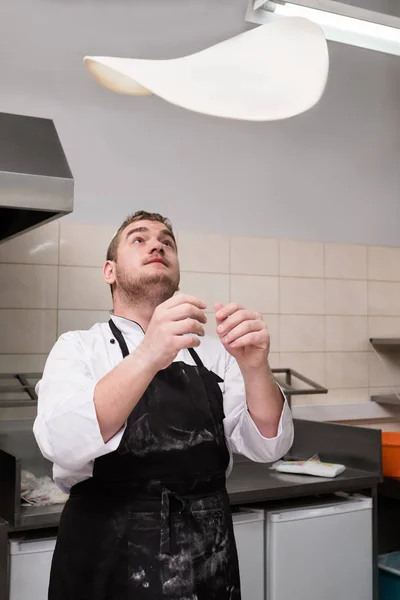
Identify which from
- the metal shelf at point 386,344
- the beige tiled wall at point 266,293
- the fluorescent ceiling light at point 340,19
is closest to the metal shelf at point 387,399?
the beige tiled wall at point 266,293

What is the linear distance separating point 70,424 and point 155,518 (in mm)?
372

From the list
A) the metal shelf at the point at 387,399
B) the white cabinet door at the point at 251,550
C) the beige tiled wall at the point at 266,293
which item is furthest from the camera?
the metal shelf at the point at 387,399

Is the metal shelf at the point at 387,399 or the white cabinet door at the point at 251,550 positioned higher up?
the metal shelf at the point at 387,399

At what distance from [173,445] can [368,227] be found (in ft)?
7.45

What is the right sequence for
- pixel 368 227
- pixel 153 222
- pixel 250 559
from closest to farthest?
pixel 153 222, pixel 250 559, pixel 368 227

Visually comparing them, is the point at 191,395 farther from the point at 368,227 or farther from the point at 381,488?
the point at 368,227

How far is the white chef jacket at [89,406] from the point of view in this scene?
139 centimetres

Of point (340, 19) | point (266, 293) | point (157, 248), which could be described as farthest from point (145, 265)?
point (266, 293)

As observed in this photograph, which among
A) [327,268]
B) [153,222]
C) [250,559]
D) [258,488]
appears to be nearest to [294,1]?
[153,222]

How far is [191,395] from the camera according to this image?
5.74 feet

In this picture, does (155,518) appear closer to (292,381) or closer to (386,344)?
(292,381)

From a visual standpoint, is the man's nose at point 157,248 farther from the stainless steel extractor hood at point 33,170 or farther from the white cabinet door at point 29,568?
the white cabinet door at point 29,568

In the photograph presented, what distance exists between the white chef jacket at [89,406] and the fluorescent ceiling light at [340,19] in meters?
1.19

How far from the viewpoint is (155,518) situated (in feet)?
5.23
